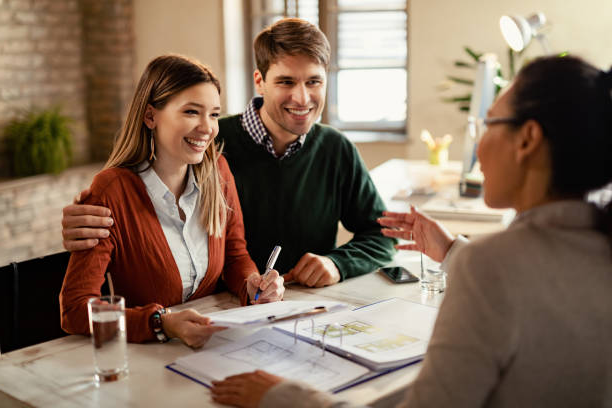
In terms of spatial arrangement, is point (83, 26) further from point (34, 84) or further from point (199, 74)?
point (199, 74)

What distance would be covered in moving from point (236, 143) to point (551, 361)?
4.80 feet

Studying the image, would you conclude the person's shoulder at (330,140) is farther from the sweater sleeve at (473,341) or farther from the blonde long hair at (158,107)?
the sweater sleeve at (473,341)

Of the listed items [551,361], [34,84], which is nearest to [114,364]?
[551,361]

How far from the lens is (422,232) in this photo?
5.38 feet

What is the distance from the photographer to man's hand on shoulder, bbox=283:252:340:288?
1.81 meters

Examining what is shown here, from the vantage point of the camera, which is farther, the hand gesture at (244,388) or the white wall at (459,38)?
the white wall at (459,38)

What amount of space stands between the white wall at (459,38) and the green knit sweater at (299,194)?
3.03 m

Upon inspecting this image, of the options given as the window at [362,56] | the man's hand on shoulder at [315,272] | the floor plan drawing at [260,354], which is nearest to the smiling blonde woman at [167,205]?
the man's hand on shoulder at [315,272]

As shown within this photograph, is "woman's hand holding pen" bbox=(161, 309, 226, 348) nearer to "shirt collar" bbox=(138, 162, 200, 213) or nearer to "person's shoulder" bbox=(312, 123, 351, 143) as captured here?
"shirt collar" bbox=(138, 162, 200, 213)

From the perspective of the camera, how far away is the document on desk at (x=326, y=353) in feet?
4.10

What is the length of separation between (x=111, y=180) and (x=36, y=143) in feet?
11.8

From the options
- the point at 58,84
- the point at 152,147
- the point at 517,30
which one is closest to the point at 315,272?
the point at 152,147

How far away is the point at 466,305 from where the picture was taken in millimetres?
939

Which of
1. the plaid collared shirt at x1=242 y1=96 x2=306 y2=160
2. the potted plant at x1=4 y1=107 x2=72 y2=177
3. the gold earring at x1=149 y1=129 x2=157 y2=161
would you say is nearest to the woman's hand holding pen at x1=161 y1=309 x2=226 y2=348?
the gold earring at x1=149 y1=129 x2=157 y2=161
